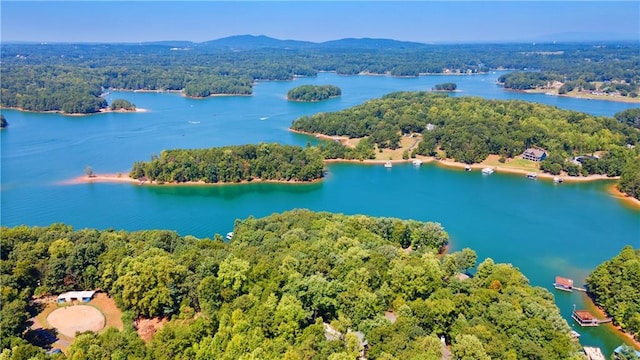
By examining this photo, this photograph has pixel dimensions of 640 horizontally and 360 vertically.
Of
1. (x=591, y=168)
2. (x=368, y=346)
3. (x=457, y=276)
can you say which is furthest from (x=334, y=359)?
(x=591, y=168)

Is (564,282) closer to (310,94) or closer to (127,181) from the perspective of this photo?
(127,181)

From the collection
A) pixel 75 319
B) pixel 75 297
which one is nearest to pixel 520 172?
pixel 75 297

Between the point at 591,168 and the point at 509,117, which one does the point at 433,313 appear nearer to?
the point at 591,168

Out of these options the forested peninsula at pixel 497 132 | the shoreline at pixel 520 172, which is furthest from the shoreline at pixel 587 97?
the shoreline at pixel 520 172

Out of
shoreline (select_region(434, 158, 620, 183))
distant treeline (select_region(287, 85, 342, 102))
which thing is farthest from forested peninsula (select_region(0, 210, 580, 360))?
distant treeline (select_region(287, 85, 342, 102))

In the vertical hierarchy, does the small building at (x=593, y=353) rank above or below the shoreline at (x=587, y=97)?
below

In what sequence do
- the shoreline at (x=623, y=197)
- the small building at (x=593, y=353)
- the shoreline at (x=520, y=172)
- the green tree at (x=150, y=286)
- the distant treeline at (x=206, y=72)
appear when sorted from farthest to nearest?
1. the distant treeline at (x=206, y=72)
2. the shoreline at (x=520, y=172)
3. the shoreline at (x=623, y=197)
4. the green tree at (x=150, y=286)
5. the small building at (x=593, y=353)

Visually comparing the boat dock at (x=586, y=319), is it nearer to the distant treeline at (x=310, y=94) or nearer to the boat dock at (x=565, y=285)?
the boat dock at (x=565, y=285)
